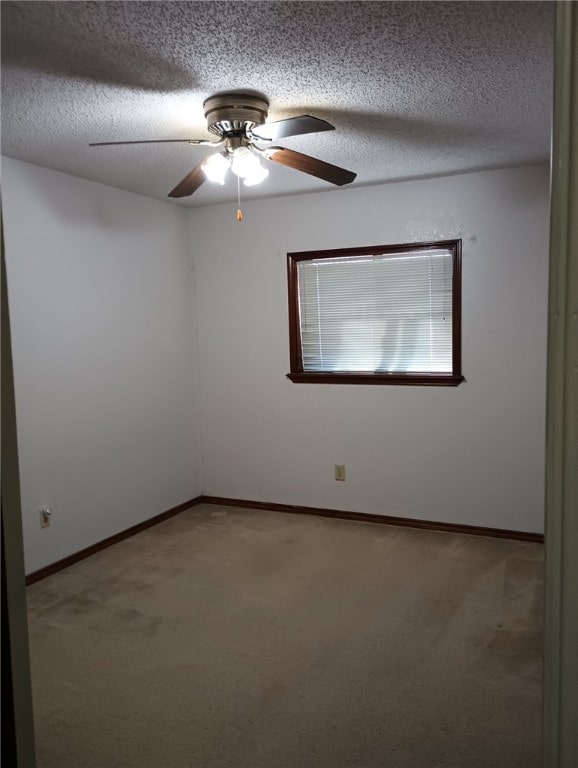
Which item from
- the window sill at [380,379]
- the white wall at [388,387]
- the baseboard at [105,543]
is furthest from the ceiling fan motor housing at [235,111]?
the baseboard at [105,543]

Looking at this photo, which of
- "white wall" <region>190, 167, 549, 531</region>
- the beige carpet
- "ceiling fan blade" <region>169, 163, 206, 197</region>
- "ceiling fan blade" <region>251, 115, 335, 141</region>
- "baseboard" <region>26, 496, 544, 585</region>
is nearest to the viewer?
the beige carpet

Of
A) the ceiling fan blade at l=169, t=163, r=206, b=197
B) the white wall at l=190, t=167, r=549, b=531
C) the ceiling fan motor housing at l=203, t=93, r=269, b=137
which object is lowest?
the white wall at l=190, t=167, r=549, b=531

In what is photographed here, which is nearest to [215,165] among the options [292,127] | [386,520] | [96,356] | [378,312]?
[292,127]

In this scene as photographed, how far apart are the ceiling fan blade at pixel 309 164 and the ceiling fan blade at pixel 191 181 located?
32 cm

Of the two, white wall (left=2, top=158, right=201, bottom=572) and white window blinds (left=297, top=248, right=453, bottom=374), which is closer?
white wall (left=2, top=158, right=201, bottom=572)

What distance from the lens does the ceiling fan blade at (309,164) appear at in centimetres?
262

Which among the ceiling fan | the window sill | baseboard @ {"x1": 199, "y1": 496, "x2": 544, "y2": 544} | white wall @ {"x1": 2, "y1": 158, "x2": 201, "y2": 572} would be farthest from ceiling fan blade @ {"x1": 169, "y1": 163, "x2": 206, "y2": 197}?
baseboard @ {"x1": 199, "y1": 496, "x2": 544, "y2": 544}

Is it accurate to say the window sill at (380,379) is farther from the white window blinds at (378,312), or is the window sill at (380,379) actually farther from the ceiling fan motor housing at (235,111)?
the ceiling fan motor housing at (235,111)

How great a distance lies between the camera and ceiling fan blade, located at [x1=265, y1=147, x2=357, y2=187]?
8.59ft

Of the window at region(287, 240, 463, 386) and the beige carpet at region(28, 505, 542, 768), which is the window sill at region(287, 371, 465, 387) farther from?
the beige carpet at region(28, 505, 542, 768)

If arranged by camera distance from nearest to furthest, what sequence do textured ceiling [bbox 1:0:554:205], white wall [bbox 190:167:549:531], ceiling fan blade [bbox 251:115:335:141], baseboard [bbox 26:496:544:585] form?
textured ceiling [bbox 1:0:554:205], ceiling fan blade [bbox 251:115:335:141], baseboard [bbox 26:496:544:585], white wall [bbox 190:167:549:531]

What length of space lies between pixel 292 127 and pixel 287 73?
208mm

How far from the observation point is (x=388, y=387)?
425cm

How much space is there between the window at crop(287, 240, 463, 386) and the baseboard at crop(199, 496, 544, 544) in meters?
0.99
